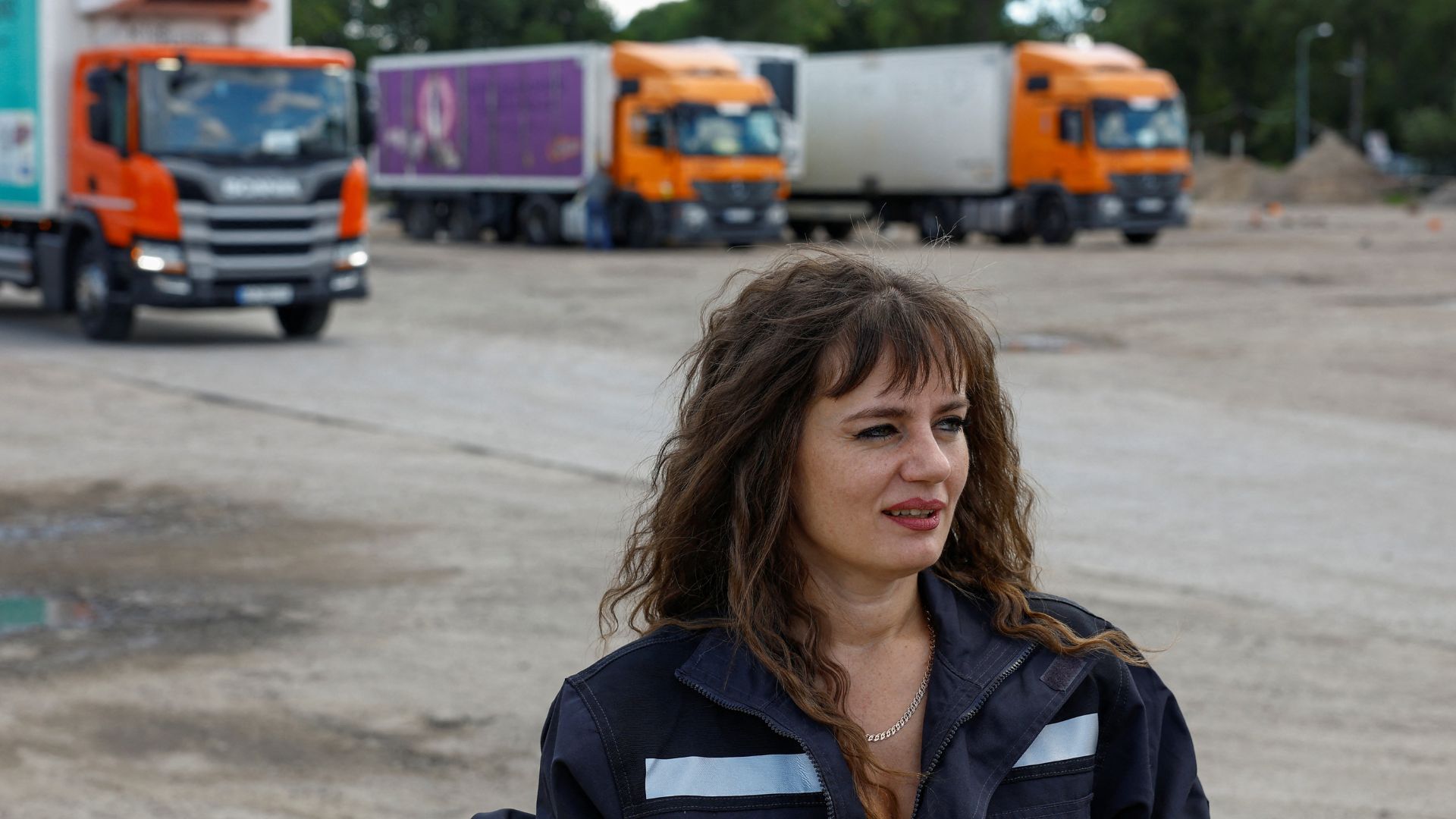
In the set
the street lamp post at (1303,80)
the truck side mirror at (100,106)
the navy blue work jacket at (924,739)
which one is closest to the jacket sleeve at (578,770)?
the navy blue work jacket at (924,739)

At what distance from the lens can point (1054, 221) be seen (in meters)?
33.8

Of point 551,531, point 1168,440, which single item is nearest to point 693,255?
point 1168,440

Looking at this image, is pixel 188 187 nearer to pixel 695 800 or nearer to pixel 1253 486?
pixel 1253 486

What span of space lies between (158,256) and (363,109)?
2.44 m

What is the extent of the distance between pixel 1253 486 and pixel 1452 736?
4601 millimetres

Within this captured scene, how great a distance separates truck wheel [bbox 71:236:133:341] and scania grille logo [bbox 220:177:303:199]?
1344mm

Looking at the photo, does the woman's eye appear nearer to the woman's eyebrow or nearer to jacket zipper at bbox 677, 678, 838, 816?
the woman's eyebrow

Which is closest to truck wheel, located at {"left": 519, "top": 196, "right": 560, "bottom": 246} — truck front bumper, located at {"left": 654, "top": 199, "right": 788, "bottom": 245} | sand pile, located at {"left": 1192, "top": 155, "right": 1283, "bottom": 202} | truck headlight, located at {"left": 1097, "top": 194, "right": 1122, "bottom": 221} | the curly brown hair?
truck front bumper, located at {"left": 654, "top": 199, "right": 788, "bottom": 245}

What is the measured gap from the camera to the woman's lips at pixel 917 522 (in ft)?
7.91

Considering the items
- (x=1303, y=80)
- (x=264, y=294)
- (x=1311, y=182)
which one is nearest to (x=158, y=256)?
(x=264, y=294)

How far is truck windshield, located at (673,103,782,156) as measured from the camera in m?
31.1

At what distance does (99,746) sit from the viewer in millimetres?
5535

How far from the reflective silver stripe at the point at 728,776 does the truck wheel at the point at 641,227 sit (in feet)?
96.1

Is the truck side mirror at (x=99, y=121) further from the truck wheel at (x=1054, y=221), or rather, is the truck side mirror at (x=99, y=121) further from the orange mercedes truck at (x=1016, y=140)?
the truck wheel at (x=1054, y=221)
